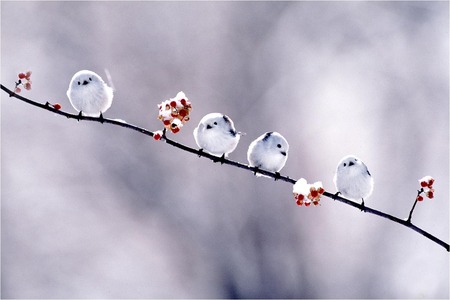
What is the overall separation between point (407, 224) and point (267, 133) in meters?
1.63

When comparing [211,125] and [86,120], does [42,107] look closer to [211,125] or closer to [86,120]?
[86,120]

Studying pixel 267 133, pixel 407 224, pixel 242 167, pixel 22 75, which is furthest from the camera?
pixel 267 133

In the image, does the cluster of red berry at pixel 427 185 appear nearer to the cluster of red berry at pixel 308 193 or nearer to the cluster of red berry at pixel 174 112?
the cluster of red berry at pixel 308 193

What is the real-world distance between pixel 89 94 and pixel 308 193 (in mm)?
2341

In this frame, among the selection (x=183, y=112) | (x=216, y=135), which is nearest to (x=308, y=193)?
(x=216, y=135)

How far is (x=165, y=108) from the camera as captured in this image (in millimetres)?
3646

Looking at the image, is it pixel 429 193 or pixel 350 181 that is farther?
pixel 350 181

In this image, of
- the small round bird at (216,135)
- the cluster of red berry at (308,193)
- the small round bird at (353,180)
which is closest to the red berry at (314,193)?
the cluster of red berry at (308,193)

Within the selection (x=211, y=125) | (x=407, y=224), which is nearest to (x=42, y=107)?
(x=211, y=125)

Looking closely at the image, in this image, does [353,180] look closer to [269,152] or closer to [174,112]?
[269,152]

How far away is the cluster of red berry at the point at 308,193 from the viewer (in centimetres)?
356

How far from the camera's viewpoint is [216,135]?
13.5 feet

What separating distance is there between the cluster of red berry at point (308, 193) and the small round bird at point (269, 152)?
2.21ft

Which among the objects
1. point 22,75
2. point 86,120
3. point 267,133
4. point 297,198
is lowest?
point 297,198
